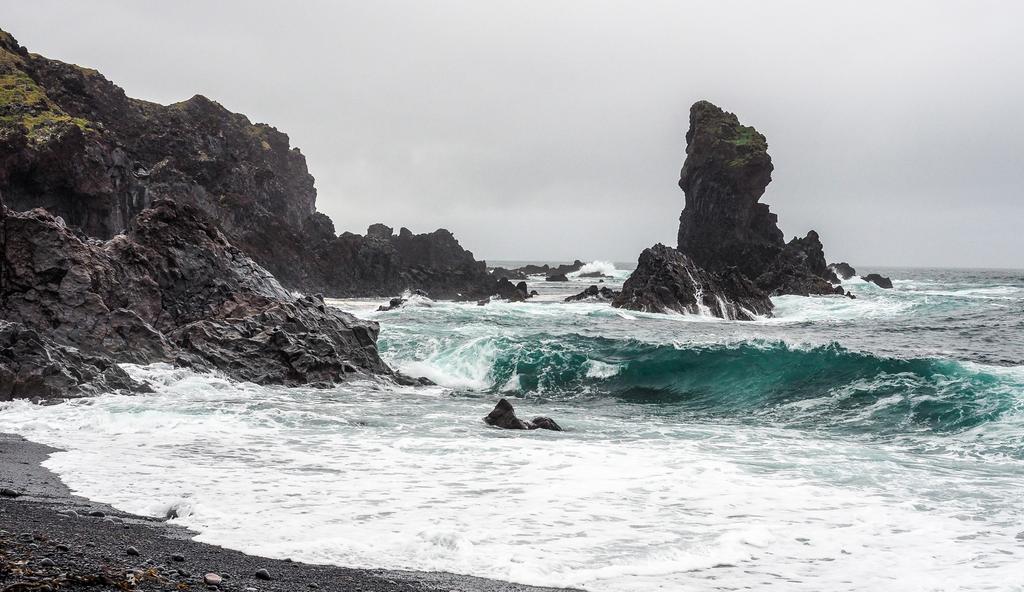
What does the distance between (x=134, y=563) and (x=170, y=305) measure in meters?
15.6

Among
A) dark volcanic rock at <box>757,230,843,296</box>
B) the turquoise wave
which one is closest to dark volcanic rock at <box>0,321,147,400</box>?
the turquoise wave

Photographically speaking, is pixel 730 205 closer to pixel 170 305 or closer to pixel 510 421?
pixel 170 305

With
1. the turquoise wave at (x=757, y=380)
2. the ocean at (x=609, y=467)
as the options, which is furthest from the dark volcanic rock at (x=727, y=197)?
the ocean at (x=609, y=467)

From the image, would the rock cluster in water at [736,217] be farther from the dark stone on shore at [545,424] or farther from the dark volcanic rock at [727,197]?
the dark stone on shore at [545,424]

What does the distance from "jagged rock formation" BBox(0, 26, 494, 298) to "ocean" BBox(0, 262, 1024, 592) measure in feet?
74.4

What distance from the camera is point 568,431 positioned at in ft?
46.2

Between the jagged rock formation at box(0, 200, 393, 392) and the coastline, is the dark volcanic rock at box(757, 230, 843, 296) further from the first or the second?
the coastline

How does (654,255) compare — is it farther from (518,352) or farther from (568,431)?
(568,431)

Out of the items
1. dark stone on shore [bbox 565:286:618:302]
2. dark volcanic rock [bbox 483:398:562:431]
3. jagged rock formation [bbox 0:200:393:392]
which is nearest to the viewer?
dark volcanic rock [bbox 483:398:562:431]

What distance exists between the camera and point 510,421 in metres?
13.9

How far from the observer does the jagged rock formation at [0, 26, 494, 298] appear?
42188 mm

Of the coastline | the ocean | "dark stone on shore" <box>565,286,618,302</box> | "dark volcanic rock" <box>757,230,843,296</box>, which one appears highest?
"dark volcanic rock" <box>757,230,843,296</box>

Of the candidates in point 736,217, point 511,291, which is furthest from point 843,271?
point 511,291

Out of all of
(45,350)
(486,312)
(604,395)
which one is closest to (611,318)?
(486,312)
